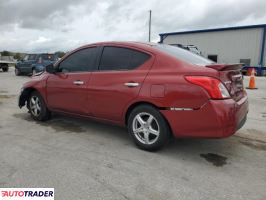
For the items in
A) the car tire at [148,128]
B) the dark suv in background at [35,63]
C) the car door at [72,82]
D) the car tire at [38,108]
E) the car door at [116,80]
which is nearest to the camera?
the car tire at [148,128]

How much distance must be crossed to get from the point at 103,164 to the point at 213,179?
1.34 metres

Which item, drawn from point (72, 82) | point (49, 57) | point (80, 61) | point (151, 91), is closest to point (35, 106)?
point (72, 82)

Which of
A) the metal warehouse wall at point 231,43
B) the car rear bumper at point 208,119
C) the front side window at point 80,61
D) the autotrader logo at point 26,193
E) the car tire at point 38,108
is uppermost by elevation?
the metal warehouse wall at point 231,43

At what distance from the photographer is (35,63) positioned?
19609 mm

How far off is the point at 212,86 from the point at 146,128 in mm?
1114

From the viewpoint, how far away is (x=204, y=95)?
3.54 metres

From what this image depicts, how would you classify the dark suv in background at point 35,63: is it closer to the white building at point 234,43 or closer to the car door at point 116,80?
the car door at point 116,80

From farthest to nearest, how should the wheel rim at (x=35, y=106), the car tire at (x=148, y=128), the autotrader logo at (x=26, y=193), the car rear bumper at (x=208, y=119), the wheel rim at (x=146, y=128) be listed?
1. the wheel rim at (x=35, y=106)
2. the wheel rim at (x=146, y=128)
3. the car tire at (x=148, y=128)
4. the car rear bumper at (x=208, y=119)
5. the autotrader logo at (x=26, y=193)

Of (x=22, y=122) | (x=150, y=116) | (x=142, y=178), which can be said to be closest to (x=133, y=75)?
(x=150, y=116)

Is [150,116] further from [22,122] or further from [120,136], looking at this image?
[22,122]

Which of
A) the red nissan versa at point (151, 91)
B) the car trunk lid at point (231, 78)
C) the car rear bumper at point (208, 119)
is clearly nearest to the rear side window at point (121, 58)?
the red nissan versa at point (151, 91)

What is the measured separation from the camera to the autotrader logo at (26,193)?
9.48 ft

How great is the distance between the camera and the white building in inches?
1092

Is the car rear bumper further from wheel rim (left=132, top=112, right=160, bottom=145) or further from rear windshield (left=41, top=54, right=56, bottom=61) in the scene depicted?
rear windshield (left=41, top=54, right=56, bottom=61)
